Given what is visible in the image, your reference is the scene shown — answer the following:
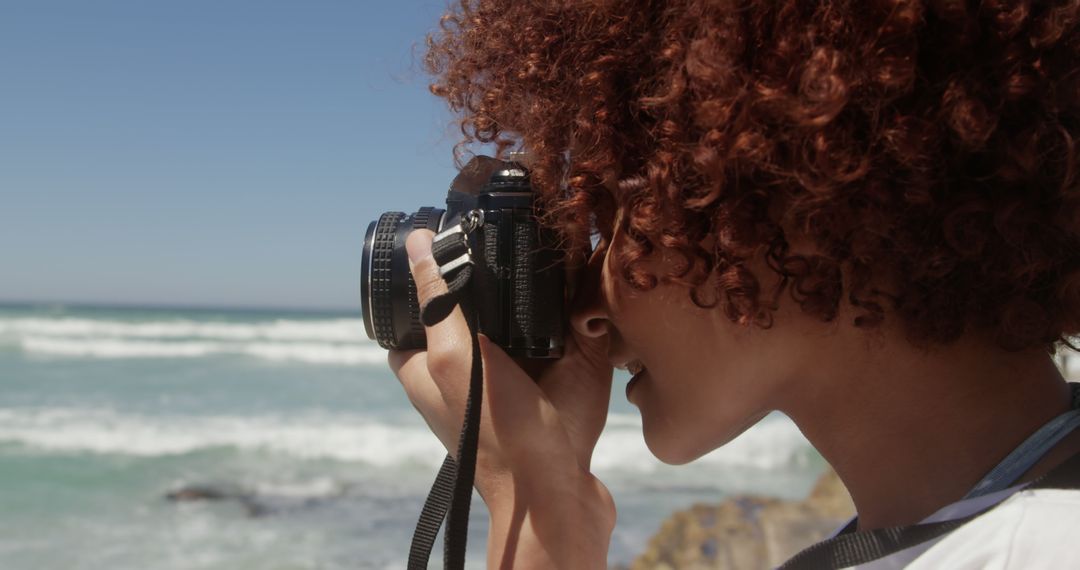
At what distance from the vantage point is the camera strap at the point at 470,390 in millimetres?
845

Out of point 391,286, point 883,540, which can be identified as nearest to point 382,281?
point 391,286

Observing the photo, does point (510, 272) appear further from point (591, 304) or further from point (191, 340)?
point (191, 340)

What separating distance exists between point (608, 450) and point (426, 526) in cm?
494

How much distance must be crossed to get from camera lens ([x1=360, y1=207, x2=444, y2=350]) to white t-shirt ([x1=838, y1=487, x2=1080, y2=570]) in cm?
61

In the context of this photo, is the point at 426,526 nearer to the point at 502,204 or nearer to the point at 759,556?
the point at 502,204

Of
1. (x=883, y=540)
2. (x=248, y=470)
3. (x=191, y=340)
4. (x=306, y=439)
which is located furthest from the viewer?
(x=191, y=340)

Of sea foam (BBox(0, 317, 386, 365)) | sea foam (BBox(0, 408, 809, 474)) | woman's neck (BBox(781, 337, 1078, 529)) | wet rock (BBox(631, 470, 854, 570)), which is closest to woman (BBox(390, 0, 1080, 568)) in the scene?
woman's neck (BBox(781, 337, 1078, 529))

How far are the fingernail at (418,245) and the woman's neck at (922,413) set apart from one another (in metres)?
0.44

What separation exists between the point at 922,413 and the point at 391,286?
0.58 meters

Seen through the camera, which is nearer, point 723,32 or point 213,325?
point 723,32

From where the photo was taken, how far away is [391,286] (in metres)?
1.03

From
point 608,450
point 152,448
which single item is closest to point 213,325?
point 152,448

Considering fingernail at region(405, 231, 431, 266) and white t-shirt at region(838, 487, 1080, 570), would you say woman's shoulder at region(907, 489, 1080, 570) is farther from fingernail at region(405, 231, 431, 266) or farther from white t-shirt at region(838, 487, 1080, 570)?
fingernail at region(405, 231, 431, 266)

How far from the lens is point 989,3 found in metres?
0.64
